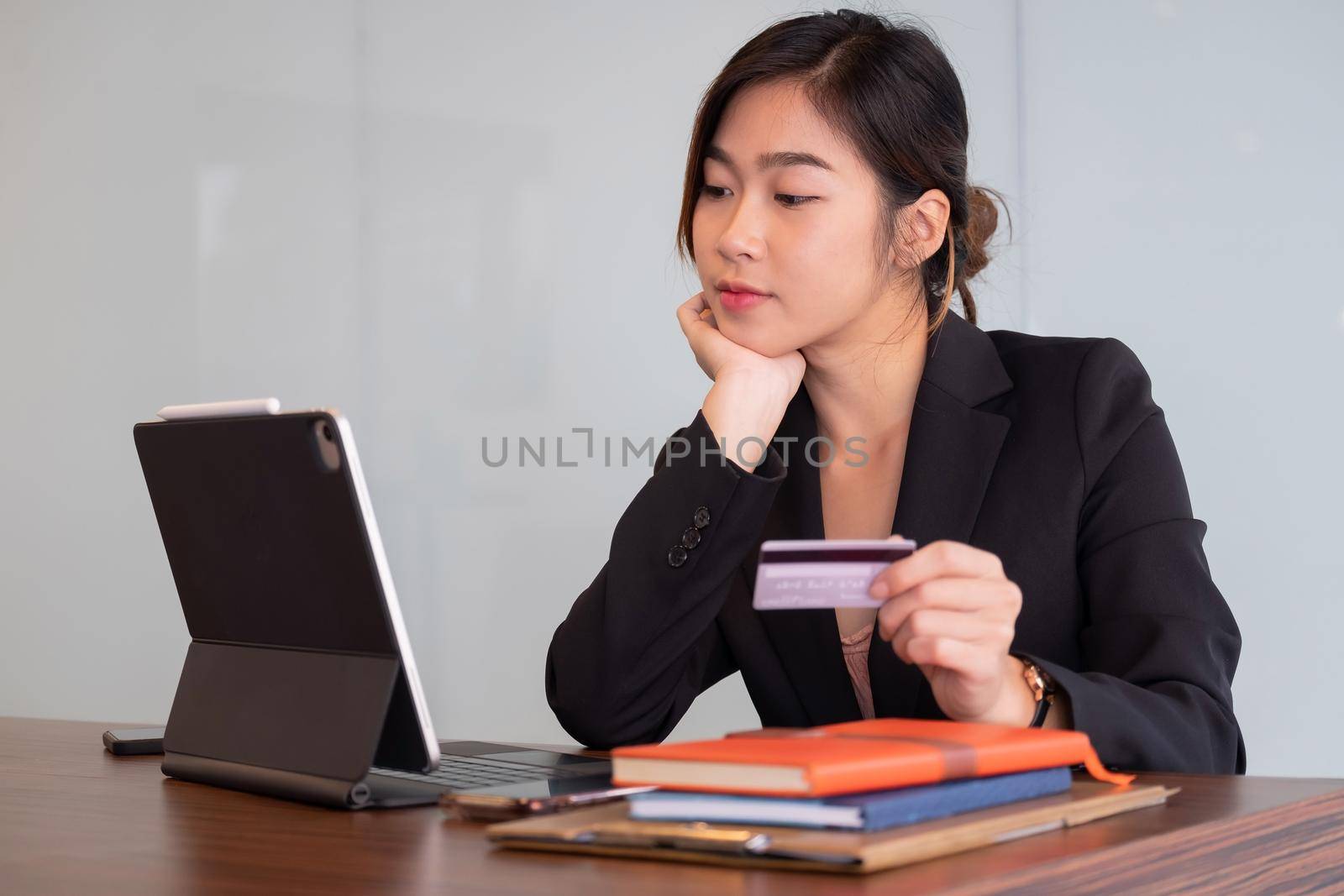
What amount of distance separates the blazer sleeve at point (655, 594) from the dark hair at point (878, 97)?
43 cm

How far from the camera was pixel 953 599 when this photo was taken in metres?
0.98

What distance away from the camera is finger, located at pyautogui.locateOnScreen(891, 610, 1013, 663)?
3.20 ft

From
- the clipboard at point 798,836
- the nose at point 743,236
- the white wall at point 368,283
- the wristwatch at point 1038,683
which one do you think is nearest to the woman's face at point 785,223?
the nose at point 743,236

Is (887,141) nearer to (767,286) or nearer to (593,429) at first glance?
(767,286)

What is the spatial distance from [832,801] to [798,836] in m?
0.03

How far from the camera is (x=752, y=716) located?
3.15 m

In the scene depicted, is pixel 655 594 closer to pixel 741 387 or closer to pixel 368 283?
pixel 741 387

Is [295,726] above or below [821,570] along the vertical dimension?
below

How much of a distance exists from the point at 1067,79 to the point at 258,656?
2.23 m

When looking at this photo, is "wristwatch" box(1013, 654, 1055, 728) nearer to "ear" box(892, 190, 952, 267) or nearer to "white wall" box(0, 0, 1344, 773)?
"ear" box(892, 190, 952, 267)

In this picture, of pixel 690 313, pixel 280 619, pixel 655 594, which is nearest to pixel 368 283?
pixel 690 313

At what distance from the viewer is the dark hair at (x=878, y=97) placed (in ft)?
5.32

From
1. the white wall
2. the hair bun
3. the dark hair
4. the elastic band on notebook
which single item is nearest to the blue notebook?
the elastic band on notebook

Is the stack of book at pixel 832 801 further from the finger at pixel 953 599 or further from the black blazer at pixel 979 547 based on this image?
the black blazer at pixel 979 547
